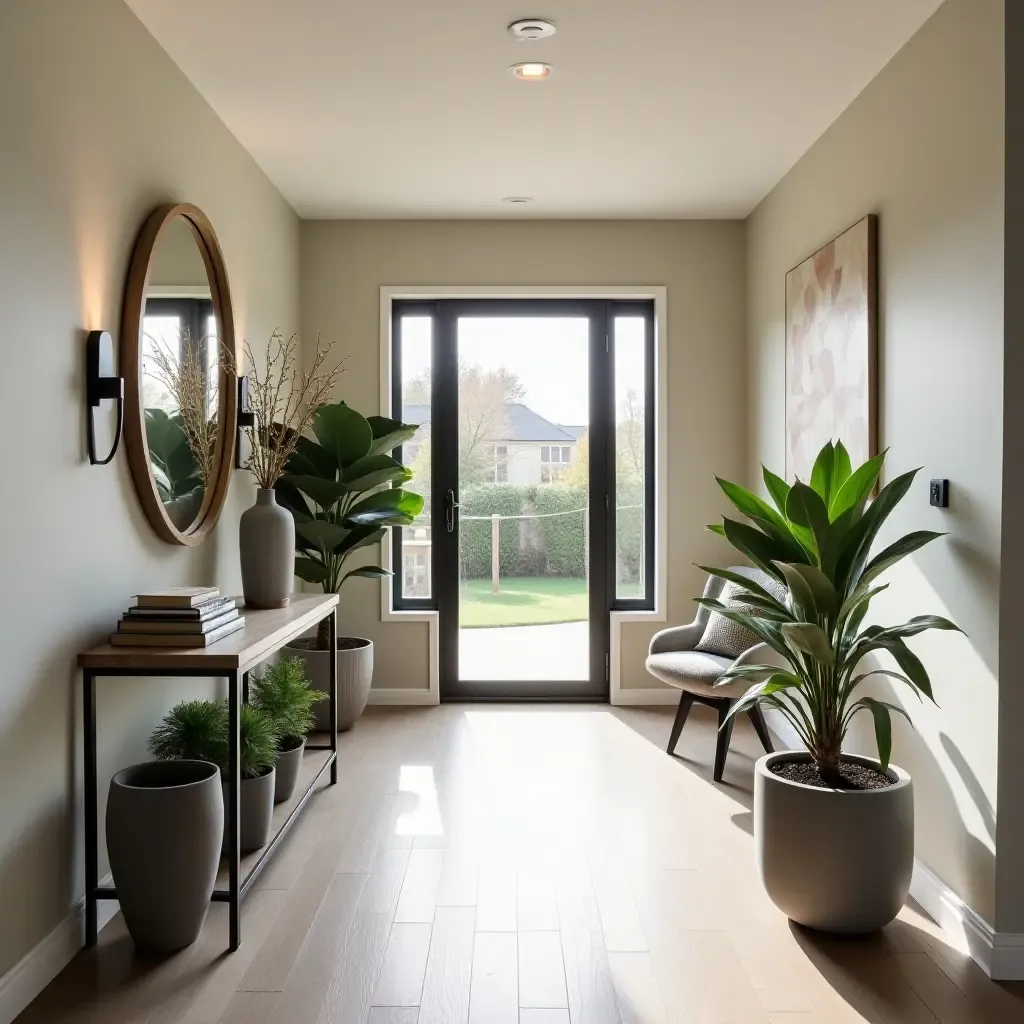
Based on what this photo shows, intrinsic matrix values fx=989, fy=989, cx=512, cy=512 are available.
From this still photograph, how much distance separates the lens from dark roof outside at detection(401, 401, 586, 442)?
17.3 feet

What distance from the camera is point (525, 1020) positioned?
2172mm

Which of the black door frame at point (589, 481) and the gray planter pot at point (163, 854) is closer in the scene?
the gray planter pot at point (163, 854)

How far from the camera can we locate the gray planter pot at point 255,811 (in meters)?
2.96

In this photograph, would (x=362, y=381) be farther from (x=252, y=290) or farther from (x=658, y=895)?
(x=658, y=895)

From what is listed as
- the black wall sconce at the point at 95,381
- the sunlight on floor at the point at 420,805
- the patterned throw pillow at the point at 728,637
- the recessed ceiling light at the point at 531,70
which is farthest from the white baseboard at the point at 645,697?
the black wall sconce at the point at 95,381

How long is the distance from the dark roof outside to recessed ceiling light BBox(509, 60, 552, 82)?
2167 millimetres

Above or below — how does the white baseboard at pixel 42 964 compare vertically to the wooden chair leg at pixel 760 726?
below

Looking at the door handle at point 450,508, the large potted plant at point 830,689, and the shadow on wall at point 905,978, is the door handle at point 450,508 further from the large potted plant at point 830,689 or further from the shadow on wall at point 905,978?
the shadow on wall at point 905,978

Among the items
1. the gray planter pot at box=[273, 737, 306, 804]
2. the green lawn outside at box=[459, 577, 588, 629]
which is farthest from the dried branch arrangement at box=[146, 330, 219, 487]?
the green lawn outside at box=[459, 577, 588, 629]

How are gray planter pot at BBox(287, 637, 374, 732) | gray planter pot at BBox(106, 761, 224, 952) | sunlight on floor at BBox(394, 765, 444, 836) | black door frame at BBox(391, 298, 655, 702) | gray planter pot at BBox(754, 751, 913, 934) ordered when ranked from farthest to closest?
black door frame at BBox(391, 298, 655, 702) → gray planter pot at BBox(287, 637, 374, 732) → sunlight on floor at BBox(394, 765, 444, 836) → gray planter pot at BBox(754, 751, 913, 934) → gray planter pot at BBox(106, 761, 224, 952)

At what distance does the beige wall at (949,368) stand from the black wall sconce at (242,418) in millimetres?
2355

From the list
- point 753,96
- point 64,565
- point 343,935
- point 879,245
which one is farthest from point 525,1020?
point 753,96

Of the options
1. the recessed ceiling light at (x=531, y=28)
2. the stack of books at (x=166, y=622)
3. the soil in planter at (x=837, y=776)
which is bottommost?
the soil in planter at (x=837, y=776)

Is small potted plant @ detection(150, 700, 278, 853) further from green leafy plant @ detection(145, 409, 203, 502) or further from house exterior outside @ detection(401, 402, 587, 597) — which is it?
house exterior outside @ detection(401, 402, 587, 597)
